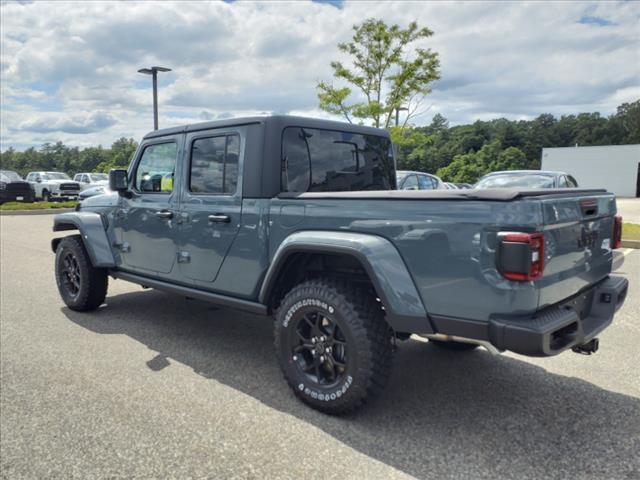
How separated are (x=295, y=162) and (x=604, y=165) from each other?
1995 inches

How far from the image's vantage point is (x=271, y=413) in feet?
10.3

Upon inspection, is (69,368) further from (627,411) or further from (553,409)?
(627,411)

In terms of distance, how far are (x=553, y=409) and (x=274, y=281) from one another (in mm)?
2002

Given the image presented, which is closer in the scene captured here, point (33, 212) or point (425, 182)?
point (425, 182)

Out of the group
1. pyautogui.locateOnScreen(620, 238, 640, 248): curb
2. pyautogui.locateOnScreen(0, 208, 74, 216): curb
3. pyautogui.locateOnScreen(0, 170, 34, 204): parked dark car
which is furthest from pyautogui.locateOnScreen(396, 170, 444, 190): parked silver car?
pyautogui.locateOnScreen(0, 170, 34, 204): parked dark car

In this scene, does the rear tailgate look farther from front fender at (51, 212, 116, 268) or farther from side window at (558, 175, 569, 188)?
side window at (558, 175, 569, 188)

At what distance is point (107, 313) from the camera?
5.50 metres

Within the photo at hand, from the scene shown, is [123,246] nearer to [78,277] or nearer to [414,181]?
[78,277]

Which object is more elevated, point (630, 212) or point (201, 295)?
point (630, 212)

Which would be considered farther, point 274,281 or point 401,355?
point 401,355

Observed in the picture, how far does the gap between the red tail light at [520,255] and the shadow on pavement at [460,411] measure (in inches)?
39.9

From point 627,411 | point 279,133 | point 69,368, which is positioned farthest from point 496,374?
point 69,368

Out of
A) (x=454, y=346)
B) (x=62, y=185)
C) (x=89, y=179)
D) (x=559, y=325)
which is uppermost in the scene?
(x=89, y=179)

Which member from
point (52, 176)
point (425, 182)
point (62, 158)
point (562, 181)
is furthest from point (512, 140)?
point (62, 158)
